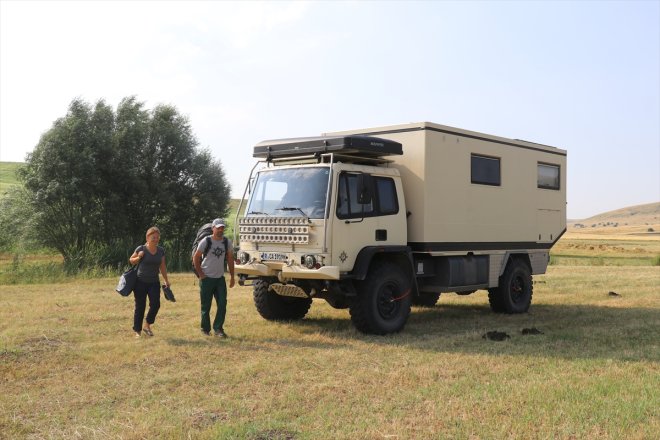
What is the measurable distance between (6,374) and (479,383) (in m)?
5.48

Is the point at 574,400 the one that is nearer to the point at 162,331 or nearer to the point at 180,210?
the point at 162,331

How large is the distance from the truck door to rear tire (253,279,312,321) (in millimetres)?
2098

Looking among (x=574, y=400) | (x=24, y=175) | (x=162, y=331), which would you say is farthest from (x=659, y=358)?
(x=24, y=175)

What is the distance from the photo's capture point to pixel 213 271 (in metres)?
10.1

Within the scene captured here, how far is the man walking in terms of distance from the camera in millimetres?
9984

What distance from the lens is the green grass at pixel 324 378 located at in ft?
18.3

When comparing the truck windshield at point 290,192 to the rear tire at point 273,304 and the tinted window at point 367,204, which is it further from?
the rear tire at point 273,304

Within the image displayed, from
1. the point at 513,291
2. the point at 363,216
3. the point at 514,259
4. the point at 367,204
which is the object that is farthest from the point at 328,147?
A: the point at 513,291

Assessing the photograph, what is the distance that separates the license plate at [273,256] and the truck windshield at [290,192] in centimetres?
63

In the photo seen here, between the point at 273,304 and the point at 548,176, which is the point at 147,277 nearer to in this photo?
the point at 273,304

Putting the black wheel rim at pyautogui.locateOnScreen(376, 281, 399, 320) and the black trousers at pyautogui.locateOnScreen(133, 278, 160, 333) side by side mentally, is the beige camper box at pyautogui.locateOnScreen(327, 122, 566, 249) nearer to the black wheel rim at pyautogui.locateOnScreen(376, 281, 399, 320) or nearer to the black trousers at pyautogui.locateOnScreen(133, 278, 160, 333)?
the black wheel rim at pyautogui.locateOnScreen(376, 281, 399, 320)

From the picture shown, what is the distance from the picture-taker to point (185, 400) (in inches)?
251

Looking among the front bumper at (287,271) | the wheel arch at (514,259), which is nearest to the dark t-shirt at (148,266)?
the front bumper at (287,271)

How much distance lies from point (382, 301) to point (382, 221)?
1.30 m
